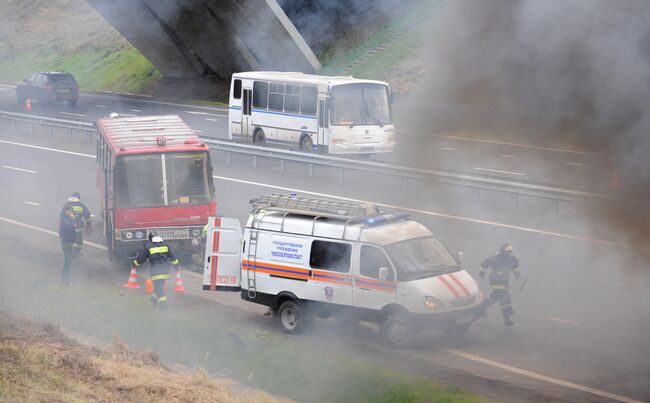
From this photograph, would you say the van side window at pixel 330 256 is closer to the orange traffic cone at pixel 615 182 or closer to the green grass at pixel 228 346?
the green grass at pixel 228 346

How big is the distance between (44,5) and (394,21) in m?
10.2

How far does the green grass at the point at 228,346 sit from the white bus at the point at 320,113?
1290 cm

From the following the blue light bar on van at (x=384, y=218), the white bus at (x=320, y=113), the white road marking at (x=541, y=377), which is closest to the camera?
the white road marking at (x=541, y=377)

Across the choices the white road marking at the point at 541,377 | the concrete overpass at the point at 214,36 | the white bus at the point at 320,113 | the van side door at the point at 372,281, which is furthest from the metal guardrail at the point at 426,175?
the concrete overpass at the point at 214,36

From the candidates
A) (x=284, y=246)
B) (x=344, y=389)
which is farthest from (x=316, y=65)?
(x=344, y=389)

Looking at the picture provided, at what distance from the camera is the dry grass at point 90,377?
11266 millimetres

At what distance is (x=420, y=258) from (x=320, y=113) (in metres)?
16.1

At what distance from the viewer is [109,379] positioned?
39.7 ft

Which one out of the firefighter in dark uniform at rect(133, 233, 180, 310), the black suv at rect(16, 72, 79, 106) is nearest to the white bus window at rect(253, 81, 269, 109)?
the firefighter in dark uniform at rect(133, 233, 180, 310)

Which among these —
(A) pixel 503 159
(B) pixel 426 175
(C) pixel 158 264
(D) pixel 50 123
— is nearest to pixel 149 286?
(C) pixel 158 264

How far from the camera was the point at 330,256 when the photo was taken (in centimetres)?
1527

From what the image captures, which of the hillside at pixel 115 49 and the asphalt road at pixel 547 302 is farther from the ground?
the hillside at pixel 115 49

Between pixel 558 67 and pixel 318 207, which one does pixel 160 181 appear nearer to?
pixel 318 207

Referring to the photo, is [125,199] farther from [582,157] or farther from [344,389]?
[582,157]
